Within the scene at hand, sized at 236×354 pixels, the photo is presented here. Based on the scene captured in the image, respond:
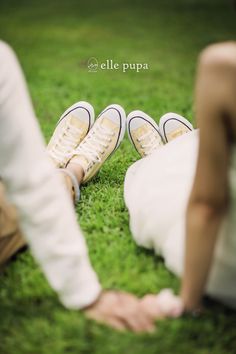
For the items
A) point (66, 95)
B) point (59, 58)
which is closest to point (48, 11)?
point (59, 58)

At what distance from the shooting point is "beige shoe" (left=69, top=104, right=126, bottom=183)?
2.84 meters

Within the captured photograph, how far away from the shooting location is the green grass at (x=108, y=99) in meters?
1.69

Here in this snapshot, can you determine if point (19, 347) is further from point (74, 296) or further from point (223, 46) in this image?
point (223, 46)

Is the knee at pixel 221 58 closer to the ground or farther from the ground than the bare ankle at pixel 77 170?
farther from the ground

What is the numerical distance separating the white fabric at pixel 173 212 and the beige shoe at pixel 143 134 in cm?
56

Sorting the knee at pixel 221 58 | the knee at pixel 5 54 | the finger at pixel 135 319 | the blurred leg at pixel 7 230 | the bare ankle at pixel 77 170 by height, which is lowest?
the bare ankle at pixel 77 170

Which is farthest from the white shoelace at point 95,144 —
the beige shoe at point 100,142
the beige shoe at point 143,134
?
the beige shoe at point 143,134

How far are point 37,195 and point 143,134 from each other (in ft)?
4.87

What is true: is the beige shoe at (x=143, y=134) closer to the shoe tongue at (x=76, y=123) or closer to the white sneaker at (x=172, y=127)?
the white sneaker at (x=172, y=127)

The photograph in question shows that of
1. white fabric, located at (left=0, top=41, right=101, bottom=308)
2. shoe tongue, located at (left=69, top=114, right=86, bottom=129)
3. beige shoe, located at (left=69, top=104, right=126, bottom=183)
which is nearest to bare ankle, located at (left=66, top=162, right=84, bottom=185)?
beige shoe, located at (left=69, top=104, right=126, bottom=183)

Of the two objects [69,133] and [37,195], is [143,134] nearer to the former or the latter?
[69,133]

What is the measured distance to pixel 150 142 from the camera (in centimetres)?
304

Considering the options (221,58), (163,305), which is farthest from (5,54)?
(163,305)

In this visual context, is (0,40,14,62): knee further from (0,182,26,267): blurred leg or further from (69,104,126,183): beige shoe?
(69,104,126,183): beige shoe
